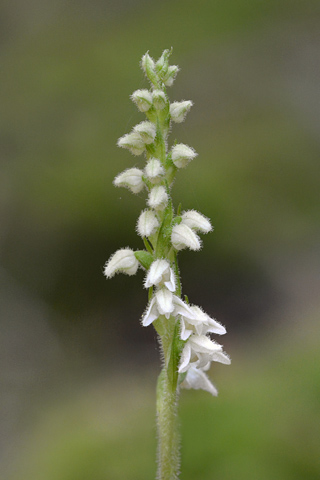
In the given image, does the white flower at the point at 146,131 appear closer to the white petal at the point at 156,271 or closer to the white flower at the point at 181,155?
the white flower at the point at 181,155

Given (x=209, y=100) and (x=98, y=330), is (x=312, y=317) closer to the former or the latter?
(x=98, y=330)

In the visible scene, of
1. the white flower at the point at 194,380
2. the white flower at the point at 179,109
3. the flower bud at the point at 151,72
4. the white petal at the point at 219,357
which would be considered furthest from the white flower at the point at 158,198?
the white flower at the point at 194,380

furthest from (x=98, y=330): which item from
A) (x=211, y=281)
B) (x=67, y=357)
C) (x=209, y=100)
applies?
(x=209, y=100)

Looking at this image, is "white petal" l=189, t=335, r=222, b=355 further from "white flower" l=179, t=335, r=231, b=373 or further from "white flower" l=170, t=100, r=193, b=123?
"white flower" l=170, t=100, r=193, b=123

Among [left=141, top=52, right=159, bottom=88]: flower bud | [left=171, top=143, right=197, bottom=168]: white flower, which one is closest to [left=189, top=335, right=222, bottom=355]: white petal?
[left=171, top=143, right=197, bottom=168]: white flower

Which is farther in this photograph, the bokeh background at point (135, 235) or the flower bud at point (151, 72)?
the bokeh background at point (135, 235)

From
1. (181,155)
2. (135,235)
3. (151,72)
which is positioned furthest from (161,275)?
(135,235)
